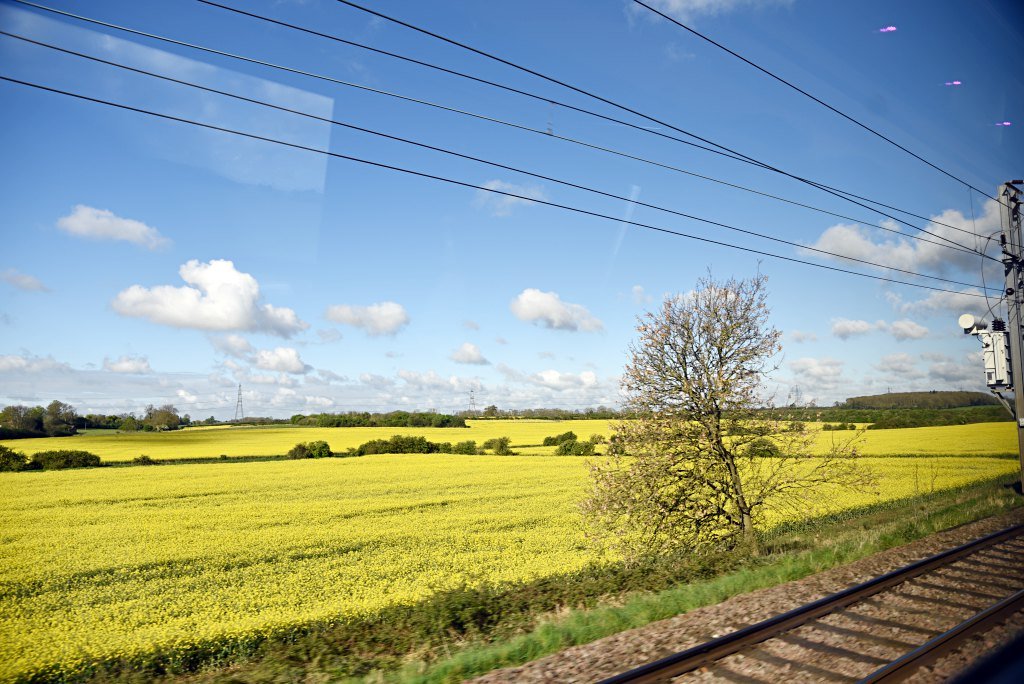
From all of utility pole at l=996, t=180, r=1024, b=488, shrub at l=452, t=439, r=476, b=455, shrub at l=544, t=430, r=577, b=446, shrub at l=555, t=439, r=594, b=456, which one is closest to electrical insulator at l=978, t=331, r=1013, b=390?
utility pole at l=996, t=180, r=1024, b=488

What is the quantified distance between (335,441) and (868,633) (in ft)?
185

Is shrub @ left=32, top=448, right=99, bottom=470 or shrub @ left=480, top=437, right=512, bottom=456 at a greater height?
shrub @ left=480, top=437, right=512, bottom=456

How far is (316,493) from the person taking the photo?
27500 mm

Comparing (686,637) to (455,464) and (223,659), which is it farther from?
(455,464)

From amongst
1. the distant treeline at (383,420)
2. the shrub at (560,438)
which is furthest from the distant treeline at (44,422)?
the shrub at (560,438)

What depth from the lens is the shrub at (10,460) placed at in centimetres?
3275

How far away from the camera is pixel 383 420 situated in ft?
248

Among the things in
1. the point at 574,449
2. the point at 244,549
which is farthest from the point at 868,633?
the point at 574,449

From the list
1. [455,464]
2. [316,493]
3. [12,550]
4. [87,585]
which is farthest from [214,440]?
[87,585]

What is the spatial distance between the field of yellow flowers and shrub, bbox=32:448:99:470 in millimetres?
3664

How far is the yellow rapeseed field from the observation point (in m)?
40.0

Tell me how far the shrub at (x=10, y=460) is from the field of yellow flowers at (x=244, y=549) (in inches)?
48.2

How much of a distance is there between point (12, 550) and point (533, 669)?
679 inches

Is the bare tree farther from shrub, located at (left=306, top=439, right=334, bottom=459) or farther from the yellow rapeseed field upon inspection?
shrub, located at (left=306, top=439, right=334, bottom=459)
